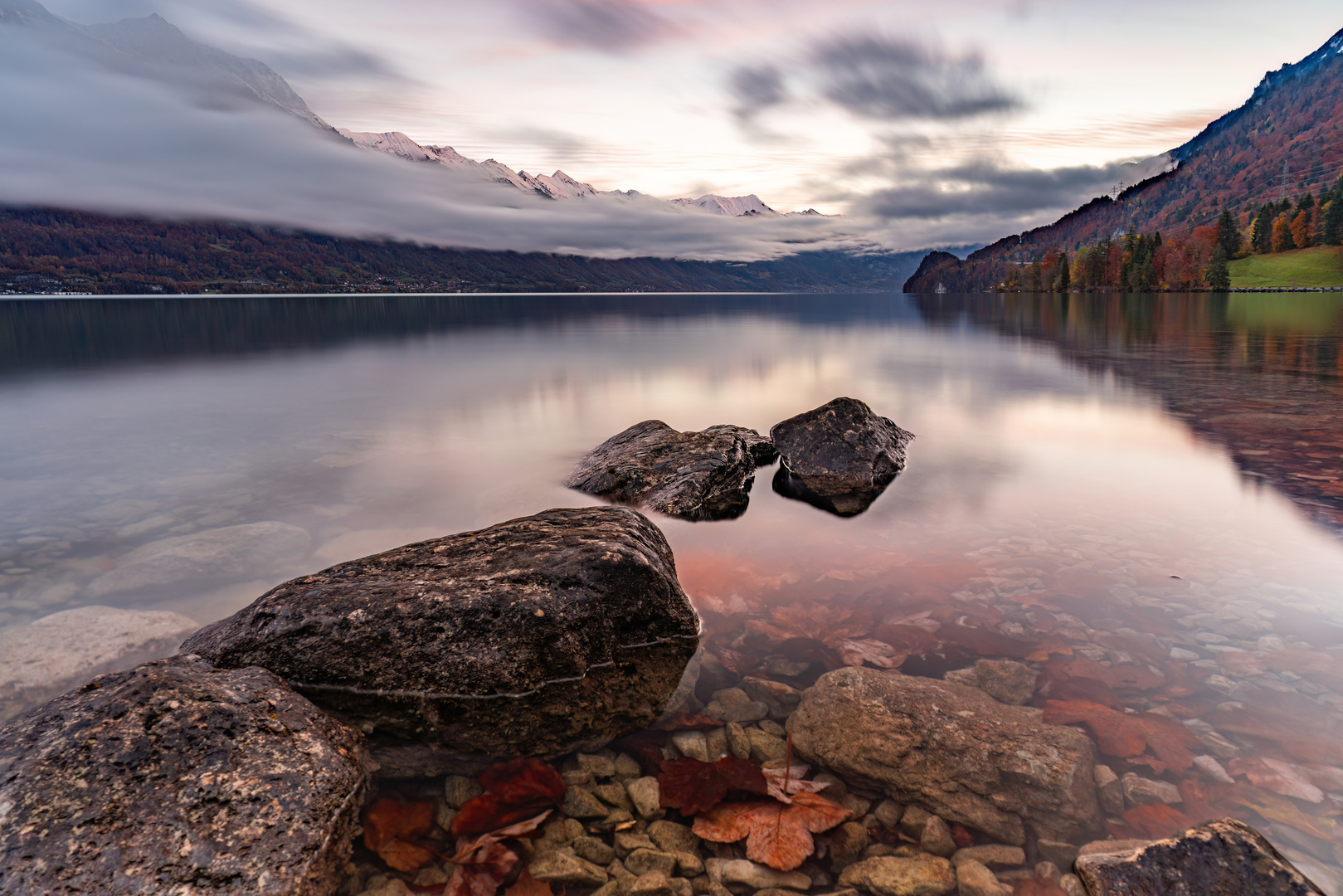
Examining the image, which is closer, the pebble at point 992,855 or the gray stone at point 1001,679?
the pebble at point 992,855

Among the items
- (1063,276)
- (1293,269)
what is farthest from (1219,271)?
(1063,276)

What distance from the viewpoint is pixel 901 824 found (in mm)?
5035

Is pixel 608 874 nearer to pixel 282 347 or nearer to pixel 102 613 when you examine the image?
pixel 102 613

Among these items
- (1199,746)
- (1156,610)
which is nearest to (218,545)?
(1199,746)

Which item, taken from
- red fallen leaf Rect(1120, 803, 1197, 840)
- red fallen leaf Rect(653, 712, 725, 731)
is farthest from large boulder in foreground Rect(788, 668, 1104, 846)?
red fallen leaf Rect(653, 712, 725, 731)

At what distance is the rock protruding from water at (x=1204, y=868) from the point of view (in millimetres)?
3912

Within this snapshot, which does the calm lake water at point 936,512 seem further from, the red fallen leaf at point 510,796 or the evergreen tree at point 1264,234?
the evergreen tree at point 1264,234

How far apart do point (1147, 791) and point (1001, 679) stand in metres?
1.58

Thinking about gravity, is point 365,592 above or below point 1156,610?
above

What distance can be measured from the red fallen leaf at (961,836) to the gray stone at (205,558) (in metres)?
9.50

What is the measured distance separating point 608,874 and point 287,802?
2.32m

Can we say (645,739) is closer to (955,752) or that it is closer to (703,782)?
(703,782)

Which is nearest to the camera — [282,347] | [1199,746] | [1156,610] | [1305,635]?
[1199,746]

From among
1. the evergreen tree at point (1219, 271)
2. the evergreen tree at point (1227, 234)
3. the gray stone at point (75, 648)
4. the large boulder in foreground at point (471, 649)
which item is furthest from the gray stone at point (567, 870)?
the evergreen tree at point (1227, 234)
